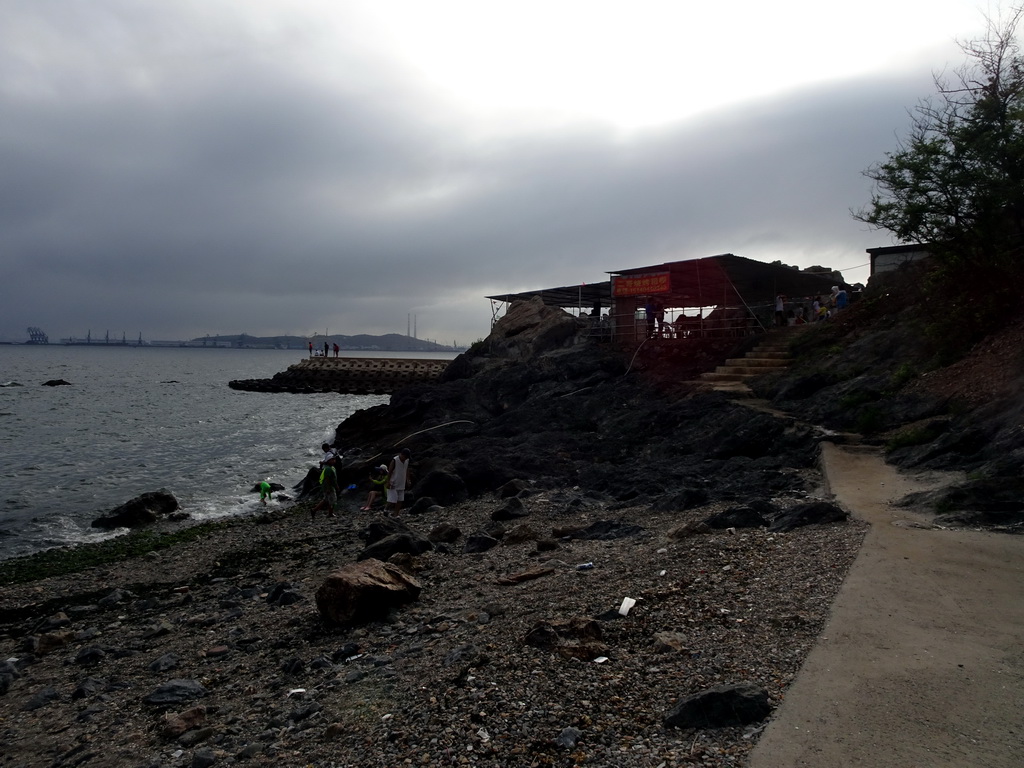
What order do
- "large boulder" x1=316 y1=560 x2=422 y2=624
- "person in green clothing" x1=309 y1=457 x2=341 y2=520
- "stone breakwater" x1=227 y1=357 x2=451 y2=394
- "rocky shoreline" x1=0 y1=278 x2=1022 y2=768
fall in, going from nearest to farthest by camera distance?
"rocky shoreline" x1=0 y1=278 x2=1022 y2=768 → "large boulder" x1=316 y1=560 x2=422 y2=624 → "person in green clothing" x1=309 y1=457 x2=341 y2=520 → "stone breakwater" x1=227 y1=357 x2=451 y2=394

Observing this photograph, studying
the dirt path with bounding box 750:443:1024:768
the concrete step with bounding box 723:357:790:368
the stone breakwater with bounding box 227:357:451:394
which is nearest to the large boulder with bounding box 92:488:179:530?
the dirt path with bounding box 750:443:1024:768

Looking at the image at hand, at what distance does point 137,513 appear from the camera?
19297 mm

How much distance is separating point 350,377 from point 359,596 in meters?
66.3

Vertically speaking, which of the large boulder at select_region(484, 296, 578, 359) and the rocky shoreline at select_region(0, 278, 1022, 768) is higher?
the large boulder at select_region(484, 296, 578, 359)

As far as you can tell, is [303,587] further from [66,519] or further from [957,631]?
[66,519]

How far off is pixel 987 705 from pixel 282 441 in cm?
→ 3508

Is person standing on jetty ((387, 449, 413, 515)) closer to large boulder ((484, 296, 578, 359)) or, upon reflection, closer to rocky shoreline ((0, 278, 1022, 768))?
rocky shoreline ((0, 278, 1022, 768))

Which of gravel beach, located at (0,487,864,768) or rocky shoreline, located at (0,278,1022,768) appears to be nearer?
gravel beach, located at (0,487,864,768)

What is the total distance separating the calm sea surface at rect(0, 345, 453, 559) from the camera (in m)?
20.7

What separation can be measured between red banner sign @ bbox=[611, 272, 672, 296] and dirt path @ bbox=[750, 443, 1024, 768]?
20.8 meters

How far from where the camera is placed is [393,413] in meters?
30.8

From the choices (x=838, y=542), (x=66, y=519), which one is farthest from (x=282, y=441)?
(x=838, y=542)

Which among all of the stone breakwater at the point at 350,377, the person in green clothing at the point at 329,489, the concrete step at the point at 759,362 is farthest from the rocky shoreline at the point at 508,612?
the stone breakwater at the point at 350,377

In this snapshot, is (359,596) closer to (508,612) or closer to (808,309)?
(508,612)
